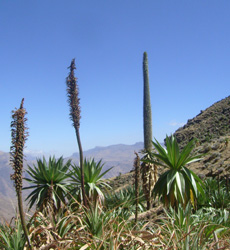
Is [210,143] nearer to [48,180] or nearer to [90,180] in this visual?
[90,180]

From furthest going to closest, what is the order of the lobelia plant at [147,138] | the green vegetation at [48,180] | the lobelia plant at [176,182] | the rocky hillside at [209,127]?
the rocky hillside at [209,127]
the lobelia plant at [147,138]
the green vegetation at [48,180]
the lobelia plant at [176,182]

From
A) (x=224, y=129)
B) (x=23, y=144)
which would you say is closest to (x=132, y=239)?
(x=23, y=144)

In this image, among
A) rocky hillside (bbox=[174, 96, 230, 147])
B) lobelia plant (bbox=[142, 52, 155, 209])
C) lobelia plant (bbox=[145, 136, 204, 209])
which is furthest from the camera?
rocky hillside (bbox=[174, 96, 230, 147])

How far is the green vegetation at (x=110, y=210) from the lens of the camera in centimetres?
416

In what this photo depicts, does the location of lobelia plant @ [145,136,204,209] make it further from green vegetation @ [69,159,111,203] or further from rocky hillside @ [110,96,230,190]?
rocky hillside @ [110,96,230,190]

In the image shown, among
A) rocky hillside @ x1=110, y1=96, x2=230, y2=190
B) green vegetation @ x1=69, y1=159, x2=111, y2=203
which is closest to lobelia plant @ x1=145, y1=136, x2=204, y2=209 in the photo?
green vegetation @ x1=69, y1=159, x2=111, y2=203

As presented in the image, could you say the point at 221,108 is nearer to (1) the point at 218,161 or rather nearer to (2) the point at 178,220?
(1) the point at 218,161

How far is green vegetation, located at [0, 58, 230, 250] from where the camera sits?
4.16 m

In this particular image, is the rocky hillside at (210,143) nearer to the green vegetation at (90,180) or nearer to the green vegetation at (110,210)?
the green vegetation at (110,210)

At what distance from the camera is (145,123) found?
49.9 ft

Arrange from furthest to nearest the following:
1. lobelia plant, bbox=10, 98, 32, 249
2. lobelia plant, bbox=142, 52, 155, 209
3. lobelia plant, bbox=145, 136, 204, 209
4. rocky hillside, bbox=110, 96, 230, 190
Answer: rocky hillside, bbox=110, 96, 230, 190 → lobelia plant, bbox=142, 52, 155, 209 → lobelia plant, bbox=145, 136, 204, 209 → lobelia plant, bbox=10, 98, 32, 249

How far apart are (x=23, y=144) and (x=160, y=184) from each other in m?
7.37

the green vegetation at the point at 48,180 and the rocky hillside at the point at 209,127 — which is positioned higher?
the rocky hillside at the point at 209,127

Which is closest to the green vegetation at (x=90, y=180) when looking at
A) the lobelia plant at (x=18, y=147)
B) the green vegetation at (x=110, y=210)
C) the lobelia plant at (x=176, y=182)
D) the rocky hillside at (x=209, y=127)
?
the green vegetation at (x=110, y=210)
